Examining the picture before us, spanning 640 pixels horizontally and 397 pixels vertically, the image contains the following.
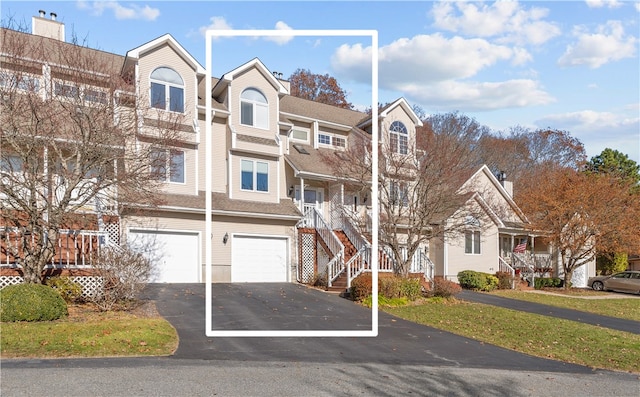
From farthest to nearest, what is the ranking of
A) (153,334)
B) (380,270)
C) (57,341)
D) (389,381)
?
(380,270) < (153,334) < (57,341) < (389,381)

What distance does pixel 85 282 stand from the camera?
13766mm

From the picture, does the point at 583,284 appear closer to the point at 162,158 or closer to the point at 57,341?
the point at 162,158

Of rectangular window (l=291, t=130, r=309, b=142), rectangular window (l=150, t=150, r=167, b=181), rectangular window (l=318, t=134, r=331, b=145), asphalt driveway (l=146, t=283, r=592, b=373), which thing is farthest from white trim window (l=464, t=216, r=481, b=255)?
rectangular window (l=150, t=150, r=167, b=181)

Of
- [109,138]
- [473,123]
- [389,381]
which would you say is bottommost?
[389,381]

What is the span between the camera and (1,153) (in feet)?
40.0

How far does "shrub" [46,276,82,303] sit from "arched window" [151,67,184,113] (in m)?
7.36

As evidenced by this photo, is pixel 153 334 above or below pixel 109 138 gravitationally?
below

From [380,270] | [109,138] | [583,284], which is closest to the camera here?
[109,138]

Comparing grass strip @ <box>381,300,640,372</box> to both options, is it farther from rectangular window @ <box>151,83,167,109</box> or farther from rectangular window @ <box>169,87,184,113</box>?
rectangular window @ <box>151,83,167,109</box>

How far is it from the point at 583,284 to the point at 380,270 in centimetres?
2123

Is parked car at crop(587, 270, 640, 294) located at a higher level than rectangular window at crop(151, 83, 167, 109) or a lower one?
lower

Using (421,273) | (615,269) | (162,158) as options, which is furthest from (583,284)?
(162,158)

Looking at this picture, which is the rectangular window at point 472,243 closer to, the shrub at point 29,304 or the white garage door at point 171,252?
the white garage door at point 171,252

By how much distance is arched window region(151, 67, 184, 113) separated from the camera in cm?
1812
